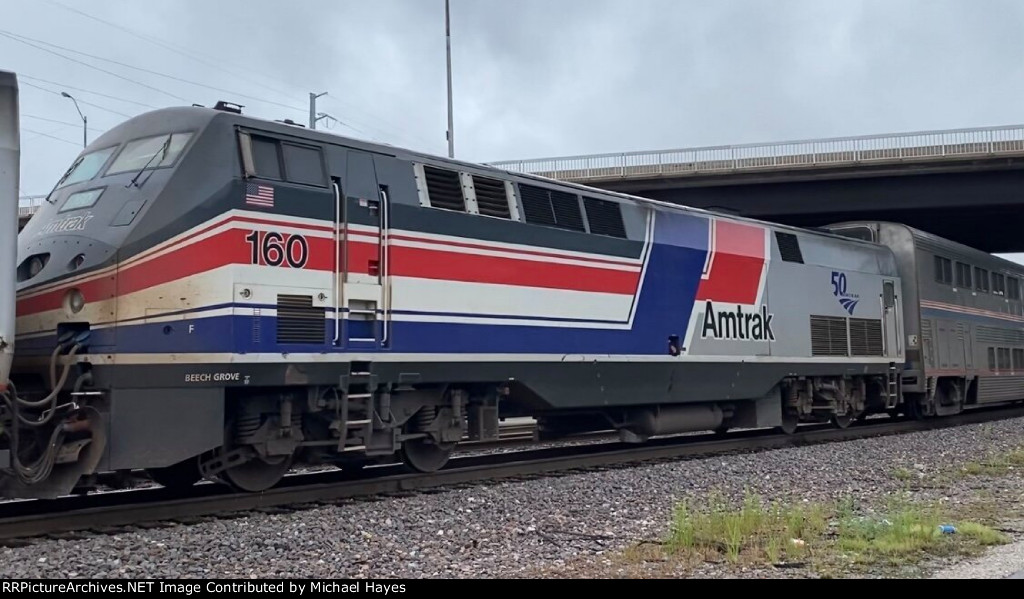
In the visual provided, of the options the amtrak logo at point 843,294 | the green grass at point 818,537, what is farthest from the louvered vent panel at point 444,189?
the amtrak logo at point 843,294

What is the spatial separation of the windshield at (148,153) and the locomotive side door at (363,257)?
172 centimetres

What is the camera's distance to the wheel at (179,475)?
962 cm

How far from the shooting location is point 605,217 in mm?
13266

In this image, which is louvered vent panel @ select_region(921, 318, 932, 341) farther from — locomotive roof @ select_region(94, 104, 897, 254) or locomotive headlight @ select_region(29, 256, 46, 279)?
locomotive headlight @ select_region(29, 256, 46, 279)

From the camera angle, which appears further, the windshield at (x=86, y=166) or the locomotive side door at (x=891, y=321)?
the locomotive side door at (x=891, y=321)

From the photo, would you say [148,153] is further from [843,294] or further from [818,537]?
[843,294]

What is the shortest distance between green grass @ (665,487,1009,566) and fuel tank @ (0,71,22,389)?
562 cm

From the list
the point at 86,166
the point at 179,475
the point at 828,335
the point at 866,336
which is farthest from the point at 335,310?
the point at 866,336

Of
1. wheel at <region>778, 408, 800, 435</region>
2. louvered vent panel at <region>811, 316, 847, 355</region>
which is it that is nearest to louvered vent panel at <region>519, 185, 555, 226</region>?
louvered vent panel at <region>811, 316, 847, 355</region>

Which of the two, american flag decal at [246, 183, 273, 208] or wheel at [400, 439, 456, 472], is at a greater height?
american flag decal at [246, 183, 273, 208]

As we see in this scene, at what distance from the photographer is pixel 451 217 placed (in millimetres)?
10969

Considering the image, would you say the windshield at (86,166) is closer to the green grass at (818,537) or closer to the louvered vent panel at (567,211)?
the louvered vent panel at (567,211)

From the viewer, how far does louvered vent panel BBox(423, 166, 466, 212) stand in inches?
432
